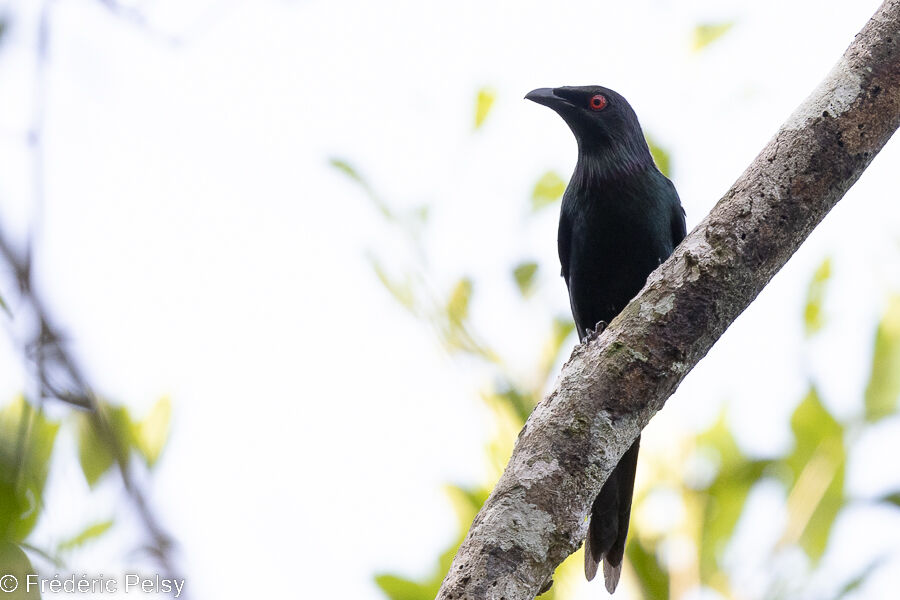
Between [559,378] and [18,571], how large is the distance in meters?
1.64

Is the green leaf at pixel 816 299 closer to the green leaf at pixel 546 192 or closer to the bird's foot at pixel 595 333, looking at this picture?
the green leaf at pixel 546 192

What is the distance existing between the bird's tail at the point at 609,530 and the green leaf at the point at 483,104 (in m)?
2.46

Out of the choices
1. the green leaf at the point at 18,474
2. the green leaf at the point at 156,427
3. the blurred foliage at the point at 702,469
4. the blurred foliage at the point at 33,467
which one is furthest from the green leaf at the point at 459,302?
the green leaf at the point at 18,474

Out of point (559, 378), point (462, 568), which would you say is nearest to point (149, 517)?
point (462, 568)

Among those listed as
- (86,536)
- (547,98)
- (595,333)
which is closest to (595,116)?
(547,98)

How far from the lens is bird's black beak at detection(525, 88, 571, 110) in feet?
14.2

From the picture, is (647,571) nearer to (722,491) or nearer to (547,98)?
(722,491)

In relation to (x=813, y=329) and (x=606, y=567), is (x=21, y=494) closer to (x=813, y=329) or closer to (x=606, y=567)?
(x=606, y=567)

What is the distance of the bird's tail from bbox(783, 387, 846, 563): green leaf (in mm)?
1475

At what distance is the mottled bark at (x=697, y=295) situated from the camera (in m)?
2.31

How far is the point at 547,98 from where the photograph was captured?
435cm

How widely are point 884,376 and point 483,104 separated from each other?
2.67 m

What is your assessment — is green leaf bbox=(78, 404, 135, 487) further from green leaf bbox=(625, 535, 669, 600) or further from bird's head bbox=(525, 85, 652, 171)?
green leaf bbox=(625, 535, 669, 600)

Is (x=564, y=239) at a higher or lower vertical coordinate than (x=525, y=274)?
higher
